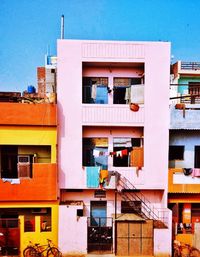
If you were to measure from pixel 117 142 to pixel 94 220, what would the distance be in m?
4.62

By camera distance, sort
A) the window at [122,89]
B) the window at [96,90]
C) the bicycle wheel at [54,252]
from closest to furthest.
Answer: the bicycle wheel at [54,252]
the window at [96,90]
the window at [122,89]

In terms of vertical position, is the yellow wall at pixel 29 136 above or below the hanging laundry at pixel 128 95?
below

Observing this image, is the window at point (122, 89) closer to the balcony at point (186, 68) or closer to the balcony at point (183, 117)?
the balcony at point (183, 117)

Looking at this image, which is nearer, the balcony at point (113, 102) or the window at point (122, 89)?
the balcony at point (113, 102)

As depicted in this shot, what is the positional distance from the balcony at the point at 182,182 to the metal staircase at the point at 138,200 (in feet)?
4.33

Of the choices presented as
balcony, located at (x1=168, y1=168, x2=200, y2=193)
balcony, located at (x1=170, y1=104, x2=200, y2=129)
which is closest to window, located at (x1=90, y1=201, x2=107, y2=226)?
balcony, located at (x1=168, y1=168, x2=200, y2=193)

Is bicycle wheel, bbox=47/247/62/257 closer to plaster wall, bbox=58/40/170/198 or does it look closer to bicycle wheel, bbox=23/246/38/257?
bicycle wheel, bbox=23/246/38/257

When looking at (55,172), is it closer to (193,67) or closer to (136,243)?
(136,243)

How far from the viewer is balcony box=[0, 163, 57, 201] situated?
13.0m

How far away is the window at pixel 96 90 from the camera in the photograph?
48.3ft

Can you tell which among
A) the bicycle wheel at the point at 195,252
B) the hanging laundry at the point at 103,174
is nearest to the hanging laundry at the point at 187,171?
the bicycle wheel at the point at 195,252

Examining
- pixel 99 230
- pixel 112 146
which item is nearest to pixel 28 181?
pixel 99 230

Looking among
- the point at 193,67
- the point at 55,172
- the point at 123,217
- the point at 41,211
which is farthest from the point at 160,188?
the point at 193,67

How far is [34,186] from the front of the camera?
13109 millimetres
